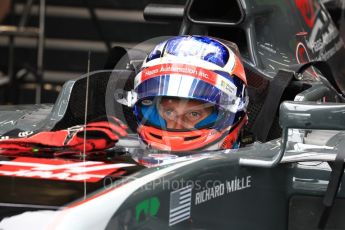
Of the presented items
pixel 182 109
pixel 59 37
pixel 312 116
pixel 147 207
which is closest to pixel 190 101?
pixel 182 109

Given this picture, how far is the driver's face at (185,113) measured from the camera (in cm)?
313

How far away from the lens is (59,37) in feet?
22.8

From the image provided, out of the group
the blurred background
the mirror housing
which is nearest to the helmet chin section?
the mirror housing

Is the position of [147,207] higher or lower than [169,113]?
lower

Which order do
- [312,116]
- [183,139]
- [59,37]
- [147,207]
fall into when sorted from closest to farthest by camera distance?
1. [147,207]
2. [312,116]
3. [183,139]
4. [59,37]

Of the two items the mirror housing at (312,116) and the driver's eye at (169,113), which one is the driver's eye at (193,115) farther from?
the mirror housing at (312,116)

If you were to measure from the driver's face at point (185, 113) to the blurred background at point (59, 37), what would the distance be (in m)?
3.45

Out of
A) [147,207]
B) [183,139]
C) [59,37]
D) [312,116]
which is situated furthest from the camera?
[59,37]

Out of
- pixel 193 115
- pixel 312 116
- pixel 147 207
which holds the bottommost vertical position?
pixel 147 207

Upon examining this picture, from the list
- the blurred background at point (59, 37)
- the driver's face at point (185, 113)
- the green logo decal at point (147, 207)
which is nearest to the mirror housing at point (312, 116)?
the green logo decal at point (147, 207)

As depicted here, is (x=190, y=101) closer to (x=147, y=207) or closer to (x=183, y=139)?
(x=183, y=139)

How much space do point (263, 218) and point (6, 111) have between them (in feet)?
5.02

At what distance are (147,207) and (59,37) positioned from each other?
15.4 feet

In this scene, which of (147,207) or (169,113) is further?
(169,113)
